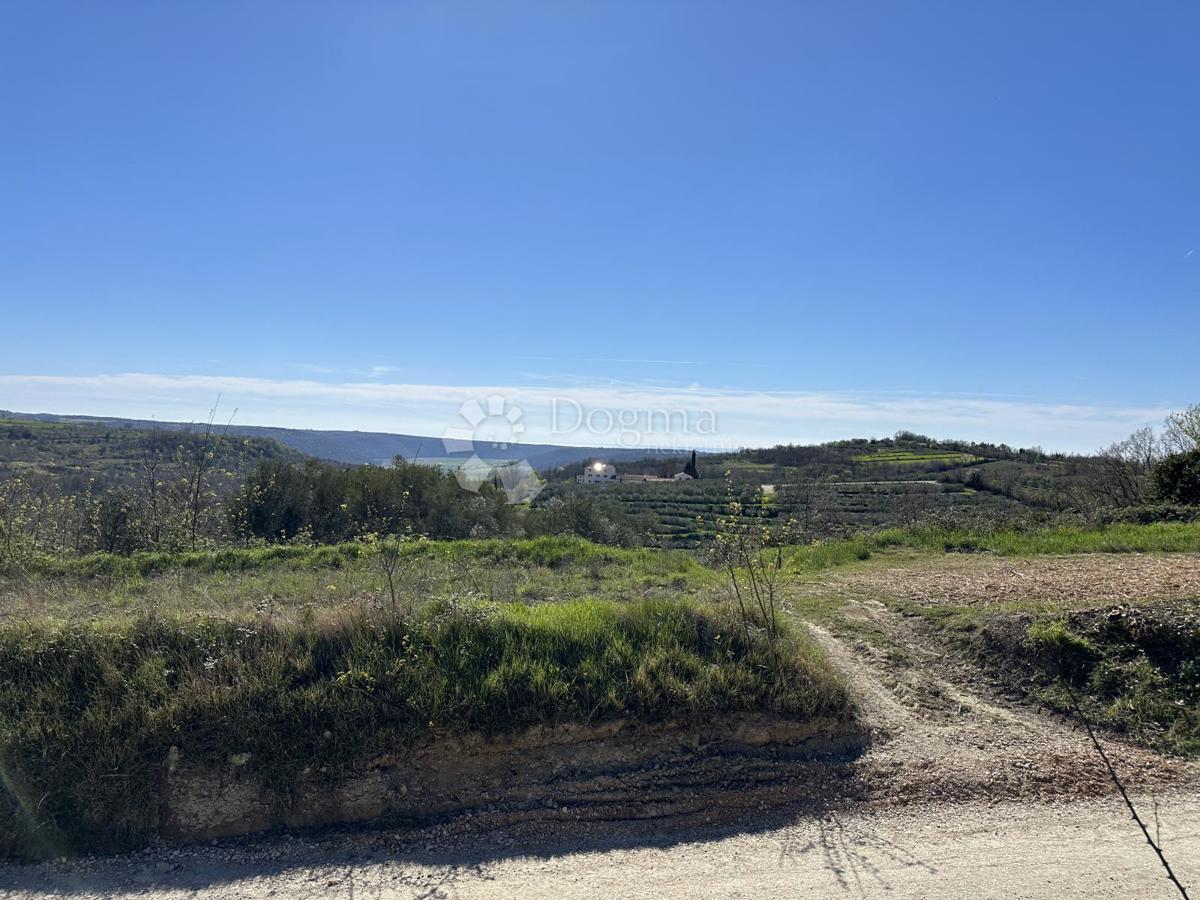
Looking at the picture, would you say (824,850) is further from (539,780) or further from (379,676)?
(379,676)

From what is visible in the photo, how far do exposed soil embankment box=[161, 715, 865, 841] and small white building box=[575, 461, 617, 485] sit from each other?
3094 centimetres

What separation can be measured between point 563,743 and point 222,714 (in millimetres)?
2518

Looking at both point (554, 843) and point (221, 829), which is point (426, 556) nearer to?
point (221, 829)

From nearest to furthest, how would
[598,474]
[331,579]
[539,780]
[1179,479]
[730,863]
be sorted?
[730,863], [539,780], [331,579], [1179,479], [598,474]

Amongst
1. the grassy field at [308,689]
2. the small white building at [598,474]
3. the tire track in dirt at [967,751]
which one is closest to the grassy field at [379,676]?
the grassy field at [308,689]

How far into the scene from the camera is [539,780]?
178 inches

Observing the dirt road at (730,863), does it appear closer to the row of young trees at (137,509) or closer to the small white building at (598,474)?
the row of young trees at (137,509)

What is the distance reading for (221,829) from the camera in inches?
168

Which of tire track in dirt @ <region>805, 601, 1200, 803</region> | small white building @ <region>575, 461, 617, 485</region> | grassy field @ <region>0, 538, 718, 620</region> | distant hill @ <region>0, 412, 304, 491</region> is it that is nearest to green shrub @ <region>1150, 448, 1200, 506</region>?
grassy field @ <region>0, 538, 718, 620</region>

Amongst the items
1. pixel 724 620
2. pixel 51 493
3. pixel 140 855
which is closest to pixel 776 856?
pixel 724 620

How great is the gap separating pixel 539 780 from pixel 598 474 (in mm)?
33027

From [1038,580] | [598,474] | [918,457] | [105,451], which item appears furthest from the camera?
[918,457]

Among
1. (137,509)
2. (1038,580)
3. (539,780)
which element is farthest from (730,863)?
(137,509)

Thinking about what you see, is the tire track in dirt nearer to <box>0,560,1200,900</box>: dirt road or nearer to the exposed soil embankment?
<box>0,560,1200,900</box>: dirt road
